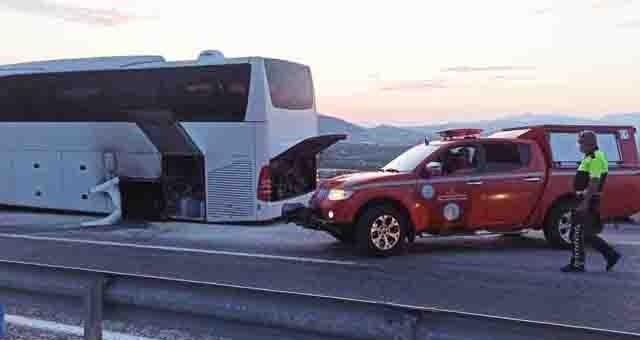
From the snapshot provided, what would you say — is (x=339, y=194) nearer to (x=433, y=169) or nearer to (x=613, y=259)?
(x=433, y=169)

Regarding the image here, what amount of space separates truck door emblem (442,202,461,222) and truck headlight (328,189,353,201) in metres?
1.42

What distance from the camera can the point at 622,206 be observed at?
10195 mm

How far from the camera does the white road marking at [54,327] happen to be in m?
5.57

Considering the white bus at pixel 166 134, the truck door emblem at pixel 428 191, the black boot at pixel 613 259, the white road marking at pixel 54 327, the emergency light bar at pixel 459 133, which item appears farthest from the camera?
the white bus at pixel 166 134

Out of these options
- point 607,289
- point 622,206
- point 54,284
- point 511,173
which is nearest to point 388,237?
point 511,173

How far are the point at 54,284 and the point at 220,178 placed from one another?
9272 mm

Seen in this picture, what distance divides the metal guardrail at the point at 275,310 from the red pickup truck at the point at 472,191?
5.78 metres

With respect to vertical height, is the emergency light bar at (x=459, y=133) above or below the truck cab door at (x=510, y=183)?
above

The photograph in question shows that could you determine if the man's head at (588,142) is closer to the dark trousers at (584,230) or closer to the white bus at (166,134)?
the dark trousers at (584,230)

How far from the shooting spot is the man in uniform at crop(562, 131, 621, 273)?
8164 millimetres

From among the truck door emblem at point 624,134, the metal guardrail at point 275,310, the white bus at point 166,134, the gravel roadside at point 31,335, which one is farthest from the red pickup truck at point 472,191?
the metal guardrail at point 275,310

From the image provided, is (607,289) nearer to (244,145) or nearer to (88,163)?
(244,145)

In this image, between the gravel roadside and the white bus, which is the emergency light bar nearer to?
the white bus

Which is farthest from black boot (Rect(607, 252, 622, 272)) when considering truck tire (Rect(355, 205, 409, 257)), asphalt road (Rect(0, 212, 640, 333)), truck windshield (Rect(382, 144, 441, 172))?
truck windshield (Rect(382, 144, 441, 172))
